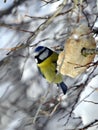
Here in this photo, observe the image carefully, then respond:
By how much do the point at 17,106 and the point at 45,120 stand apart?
0.26m

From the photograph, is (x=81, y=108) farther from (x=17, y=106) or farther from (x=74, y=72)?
(x=17, y=106)

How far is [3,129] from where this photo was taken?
3291 mm

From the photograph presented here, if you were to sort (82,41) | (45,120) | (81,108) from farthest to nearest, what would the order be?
(45,120) < (81,108) < (82,41)

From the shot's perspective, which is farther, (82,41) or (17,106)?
(17,106)

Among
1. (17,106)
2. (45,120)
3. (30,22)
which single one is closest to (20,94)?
(17,106)

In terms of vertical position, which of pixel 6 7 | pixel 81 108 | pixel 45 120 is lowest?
pixel 45 120

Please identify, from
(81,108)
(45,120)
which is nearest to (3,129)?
(45,120)

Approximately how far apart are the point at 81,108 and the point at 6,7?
153 centimetres

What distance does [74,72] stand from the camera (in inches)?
54.4

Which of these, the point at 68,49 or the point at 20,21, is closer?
the point at 68,49

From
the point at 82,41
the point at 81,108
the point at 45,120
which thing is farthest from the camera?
the point at 45,120

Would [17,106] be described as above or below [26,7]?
below

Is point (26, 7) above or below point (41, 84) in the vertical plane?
above

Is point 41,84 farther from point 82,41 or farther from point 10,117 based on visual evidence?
point 82,41
